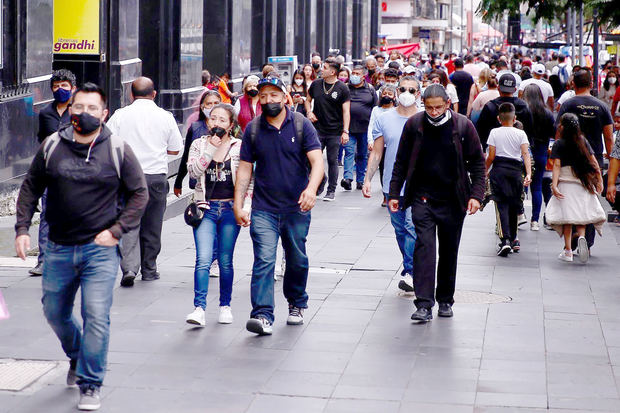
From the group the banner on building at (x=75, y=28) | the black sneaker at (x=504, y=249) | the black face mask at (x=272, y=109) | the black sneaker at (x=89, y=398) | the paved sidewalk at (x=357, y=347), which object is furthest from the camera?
the banner on building at (x=75, y=28)

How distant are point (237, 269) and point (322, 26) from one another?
3281 cm

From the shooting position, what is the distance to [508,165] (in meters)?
12.4

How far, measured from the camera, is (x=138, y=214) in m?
6.40

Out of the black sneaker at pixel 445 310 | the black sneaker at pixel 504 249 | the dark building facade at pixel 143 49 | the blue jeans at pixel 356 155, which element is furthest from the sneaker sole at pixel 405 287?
the blue jeans at pixel 356 155

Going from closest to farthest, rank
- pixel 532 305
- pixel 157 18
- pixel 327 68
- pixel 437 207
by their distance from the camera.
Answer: pixel 437 207 < pixel 532 305 < pixel 327 68 < pixel 157 18

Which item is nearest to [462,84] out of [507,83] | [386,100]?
[386,100]

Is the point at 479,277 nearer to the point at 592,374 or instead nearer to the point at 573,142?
the point at 573,142

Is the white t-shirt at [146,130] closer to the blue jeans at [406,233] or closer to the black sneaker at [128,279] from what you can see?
the black sneaker at [128,279]

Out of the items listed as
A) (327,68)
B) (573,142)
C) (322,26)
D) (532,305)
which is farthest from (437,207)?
(322,26)

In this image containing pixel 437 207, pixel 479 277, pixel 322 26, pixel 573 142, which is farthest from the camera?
pixel 322 26

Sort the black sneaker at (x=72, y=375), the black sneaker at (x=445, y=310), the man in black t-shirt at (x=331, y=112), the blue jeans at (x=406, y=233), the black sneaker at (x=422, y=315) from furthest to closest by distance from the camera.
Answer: the man in black t-shirt at (x=331, y=112)
the blue jeans at (x=406, y=233)
the black sneaker at (x=445, y=310)
the black sneaker at (x=422, y=315)
the black sneaker at (x=72, y=375)

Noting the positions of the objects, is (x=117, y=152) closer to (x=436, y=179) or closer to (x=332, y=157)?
(x=436, y=179)

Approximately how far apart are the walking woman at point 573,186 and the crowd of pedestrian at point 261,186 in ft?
0.04

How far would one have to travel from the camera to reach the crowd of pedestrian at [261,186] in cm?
631
